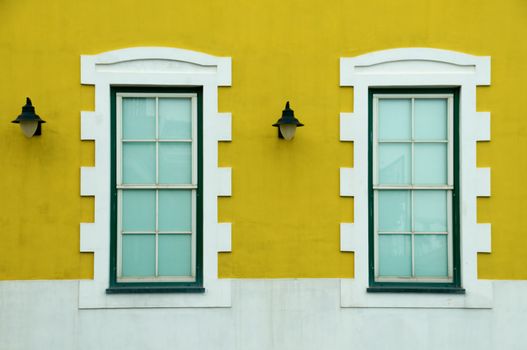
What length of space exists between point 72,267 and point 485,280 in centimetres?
385

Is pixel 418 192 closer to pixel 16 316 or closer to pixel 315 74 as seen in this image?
pixel 315 74

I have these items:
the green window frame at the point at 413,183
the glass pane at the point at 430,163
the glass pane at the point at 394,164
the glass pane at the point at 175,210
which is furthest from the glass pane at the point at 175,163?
the glass pane at the point at 430,163

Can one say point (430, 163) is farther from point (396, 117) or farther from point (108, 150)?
point (108, 150)

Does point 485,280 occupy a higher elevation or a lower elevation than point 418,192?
lower

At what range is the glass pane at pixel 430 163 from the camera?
5879 millimetres

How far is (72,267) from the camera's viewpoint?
569 cm

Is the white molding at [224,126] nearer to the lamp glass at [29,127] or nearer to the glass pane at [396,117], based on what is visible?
the glass pane at [396,117]

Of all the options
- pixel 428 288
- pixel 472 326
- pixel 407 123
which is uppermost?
pixel 407 123

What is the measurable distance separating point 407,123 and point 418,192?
0.67 metres

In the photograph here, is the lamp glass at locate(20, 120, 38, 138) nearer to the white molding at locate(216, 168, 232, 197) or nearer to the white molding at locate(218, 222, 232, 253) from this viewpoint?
the white molding at locate(216, 168, 232, 197)

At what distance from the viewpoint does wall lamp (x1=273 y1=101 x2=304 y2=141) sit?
5.53 metres

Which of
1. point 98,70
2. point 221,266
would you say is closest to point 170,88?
point 98,70

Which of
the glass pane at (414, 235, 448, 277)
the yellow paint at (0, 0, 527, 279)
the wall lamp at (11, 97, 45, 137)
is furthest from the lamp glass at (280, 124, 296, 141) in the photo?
the wall lamp at (11, 97, 45, 137)

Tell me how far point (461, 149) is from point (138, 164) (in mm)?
3058
